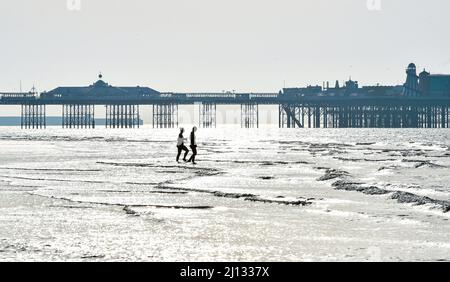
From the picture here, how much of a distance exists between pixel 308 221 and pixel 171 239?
3832 millimetres

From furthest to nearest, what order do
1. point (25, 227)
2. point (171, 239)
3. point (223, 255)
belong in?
point (25, 227), point (171, 239), point (223, 255)

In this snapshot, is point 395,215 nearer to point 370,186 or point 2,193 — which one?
point 370,186

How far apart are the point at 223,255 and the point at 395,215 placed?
6.67 meters

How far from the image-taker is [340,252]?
16.0 meters

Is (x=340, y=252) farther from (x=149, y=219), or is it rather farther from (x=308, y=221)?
(x=149, y=219)

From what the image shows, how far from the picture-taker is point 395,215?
21219 millimetres

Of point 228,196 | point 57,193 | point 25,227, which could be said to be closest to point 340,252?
point 25,227

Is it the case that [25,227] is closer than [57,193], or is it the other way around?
[25,227]

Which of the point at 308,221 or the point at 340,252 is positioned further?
the point at 308,221

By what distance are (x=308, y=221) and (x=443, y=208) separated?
12.5ft

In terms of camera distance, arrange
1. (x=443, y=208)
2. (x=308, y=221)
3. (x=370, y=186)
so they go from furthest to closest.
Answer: (x=370, y=186) < (x=443, y=208) < (x=308, y=221)
